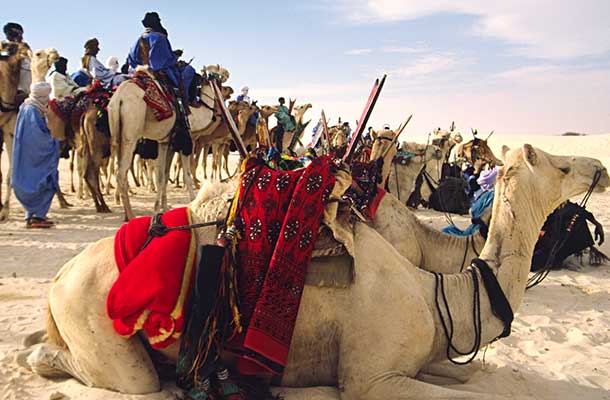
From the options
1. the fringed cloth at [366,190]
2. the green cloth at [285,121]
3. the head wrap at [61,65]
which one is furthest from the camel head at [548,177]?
the head wrap at [61,65]

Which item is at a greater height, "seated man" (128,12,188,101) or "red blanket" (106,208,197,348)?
"seated man" (128,12,188,101)

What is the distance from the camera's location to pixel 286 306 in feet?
9.18

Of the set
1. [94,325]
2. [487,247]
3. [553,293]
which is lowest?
[553,293]

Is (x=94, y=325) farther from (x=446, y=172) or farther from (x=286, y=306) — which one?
(x=446, y=172)

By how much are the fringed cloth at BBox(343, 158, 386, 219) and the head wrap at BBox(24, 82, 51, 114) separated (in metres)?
6.35

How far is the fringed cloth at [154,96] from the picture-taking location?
9.48 m

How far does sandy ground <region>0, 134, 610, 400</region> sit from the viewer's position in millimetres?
3332

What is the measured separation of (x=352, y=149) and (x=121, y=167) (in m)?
7.39

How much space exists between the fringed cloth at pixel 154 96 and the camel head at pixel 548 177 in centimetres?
752

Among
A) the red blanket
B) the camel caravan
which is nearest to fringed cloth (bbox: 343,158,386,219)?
the camel caravan

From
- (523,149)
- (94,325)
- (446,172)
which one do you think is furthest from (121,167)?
(446,172)

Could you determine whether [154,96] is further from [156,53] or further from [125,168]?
[125,168]

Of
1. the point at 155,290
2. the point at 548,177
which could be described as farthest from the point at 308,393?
the point at 548,177

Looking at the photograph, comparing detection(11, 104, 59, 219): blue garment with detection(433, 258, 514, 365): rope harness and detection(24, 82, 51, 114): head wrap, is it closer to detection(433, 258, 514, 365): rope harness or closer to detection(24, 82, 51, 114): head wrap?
detection(24, 82, 51, 114): head wrap
